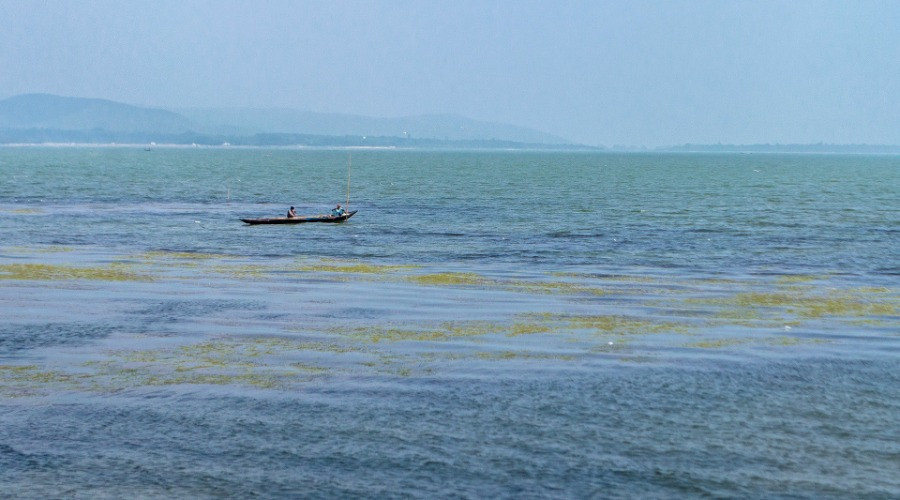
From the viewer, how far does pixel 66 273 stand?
1946 inches

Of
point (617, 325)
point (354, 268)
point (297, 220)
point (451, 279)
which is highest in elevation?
point (617, 325)

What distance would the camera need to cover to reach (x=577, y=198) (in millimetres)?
119312

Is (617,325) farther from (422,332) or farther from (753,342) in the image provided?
(422,332)

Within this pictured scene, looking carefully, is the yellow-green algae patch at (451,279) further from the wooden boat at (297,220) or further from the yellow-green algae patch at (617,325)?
the wooden boat at (297,220)

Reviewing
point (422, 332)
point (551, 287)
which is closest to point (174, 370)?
point (422, 332)

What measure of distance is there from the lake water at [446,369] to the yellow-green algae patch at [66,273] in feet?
1.14

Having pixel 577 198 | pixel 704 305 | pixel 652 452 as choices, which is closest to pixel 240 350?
pixel 652 452

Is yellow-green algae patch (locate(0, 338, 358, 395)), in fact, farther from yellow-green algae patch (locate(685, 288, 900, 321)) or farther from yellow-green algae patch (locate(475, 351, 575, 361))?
yellow-green algae patch (locate(685, 288, 900, 321))

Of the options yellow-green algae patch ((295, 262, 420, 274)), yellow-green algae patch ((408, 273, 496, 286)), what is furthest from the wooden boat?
yellow-green algae patch ((408, 273, 496, 286))

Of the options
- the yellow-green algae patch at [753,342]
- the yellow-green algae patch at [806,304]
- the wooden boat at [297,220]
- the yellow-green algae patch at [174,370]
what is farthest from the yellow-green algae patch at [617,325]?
the wooden boat at [297,220]

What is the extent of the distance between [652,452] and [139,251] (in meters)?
42.9

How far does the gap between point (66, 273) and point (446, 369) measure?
1019 inches

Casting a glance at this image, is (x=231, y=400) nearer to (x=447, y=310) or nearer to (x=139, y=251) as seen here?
(x=447, y=310)

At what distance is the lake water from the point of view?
71.6 feet
